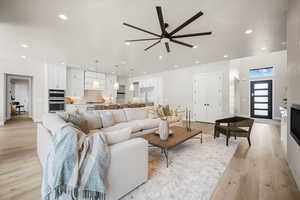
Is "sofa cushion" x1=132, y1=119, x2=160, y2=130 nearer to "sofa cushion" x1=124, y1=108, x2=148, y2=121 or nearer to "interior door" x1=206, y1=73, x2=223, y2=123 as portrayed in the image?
"sofa cushion" x1=124, y1=108, x2=148, y2=121

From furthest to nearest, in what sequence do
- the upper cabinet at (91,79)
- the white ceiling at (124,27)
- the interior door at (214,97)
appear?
the upper cabinet at (91,79) < the interior door at (214,97) < the white ceiling at (124,27)

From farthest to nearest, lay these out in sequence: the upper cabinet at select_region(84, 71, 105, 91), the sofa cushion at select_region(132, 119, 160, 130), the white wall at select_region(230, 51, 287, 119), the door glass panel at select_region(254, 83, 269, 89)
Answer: the upper cabinet at select_region(84, 71, 105, 91) < the door glass panel at select_region(254, 83, 269, 89) < the white wall at select_region(230, 51, 287, 119) < the sofa cushion at select_region(132, 119, 160, 130)

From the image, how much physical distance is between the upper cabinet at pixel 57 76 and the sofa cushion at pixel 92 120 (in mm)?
4461

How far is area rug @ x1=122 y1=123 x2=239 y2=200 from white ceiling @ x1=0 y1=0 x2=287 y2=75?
2781mm

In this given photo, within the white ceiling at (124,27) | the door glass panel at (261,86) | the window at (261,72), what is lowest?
the door glass panel at (261,86)

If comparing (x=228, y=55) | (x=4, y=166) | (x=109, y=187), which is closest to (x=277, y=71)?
(x=228, y=55)

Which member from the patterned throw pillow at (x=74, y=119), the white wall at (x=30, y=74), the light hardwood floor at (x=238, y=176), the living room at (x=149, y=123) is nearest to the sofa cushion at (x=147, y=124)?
the living room at (x=149, y=123)

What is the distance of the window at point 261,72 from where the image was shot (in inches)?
265

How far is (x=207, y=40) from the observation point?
3.59 m

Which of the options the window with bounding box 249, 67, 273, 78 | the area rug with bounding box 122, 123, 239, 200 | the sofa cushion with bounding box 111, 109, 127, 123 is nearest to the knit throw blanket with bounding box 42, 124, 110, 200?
the area rug with bounding box 122, 123, 239, 200

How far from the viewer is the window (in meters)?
6.73

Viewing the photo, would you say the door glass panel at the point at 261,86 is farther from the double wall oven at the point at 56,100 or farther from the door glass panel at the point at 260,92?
the double wall oven at the point at 56,100

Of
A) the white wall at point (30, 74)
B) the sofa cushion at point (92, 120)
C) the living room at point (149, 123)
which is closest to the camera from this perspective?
the living room at point (149, 123)

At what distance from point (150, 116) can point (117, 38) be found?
8.44 ft
